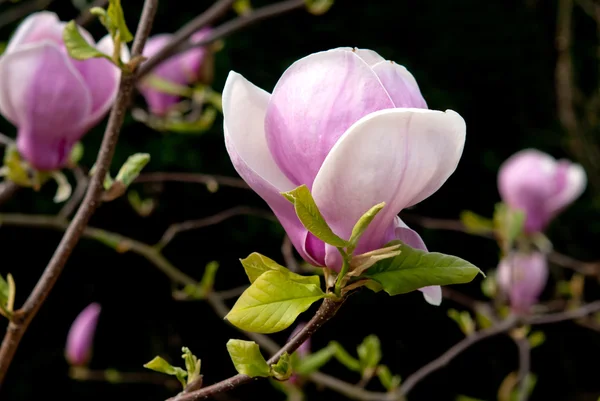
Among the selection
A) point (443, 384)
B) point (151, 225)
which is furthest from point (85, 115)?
point (443, 384)

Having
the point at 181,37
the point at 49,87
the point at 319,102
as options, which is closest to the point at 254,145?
the point at 319,102

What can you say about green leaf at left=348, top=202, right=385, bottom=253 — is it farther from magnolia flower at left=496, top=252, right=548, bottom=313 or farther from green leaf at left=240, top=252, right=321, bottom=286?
magnolia flower at left=496, top=252, right=548, bottom=313

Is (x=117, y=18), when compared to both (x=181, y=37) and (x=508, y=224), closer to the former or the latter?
(x=181, y=37)

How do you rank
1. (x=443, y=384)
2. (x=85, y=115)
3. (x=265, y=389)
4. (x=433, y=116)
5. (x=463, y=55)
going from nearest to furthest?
1. (x=433, y=116)
2. (x=85, y=115)
3. (x=265, y=389)
4. (x=443, y=384)
5. (x=463, y=55)

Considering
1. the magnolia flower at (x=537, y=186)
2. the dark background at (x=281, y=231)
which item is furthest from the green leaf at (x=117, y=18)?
the dark background at (x=281, y=231)

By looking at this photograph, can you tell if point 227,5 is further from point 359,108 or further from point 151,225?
point 151,225

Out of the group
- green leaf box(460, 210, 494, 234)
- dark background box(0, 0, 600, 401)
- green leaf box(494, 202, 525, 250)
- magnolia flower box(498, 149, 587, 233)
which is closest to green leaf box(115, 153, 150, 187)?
green leaf box(494, 202, 525, 250)

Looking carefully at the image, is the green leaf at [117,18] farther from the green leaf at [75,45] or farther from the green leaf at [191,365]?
the green leaf at [191,365]
